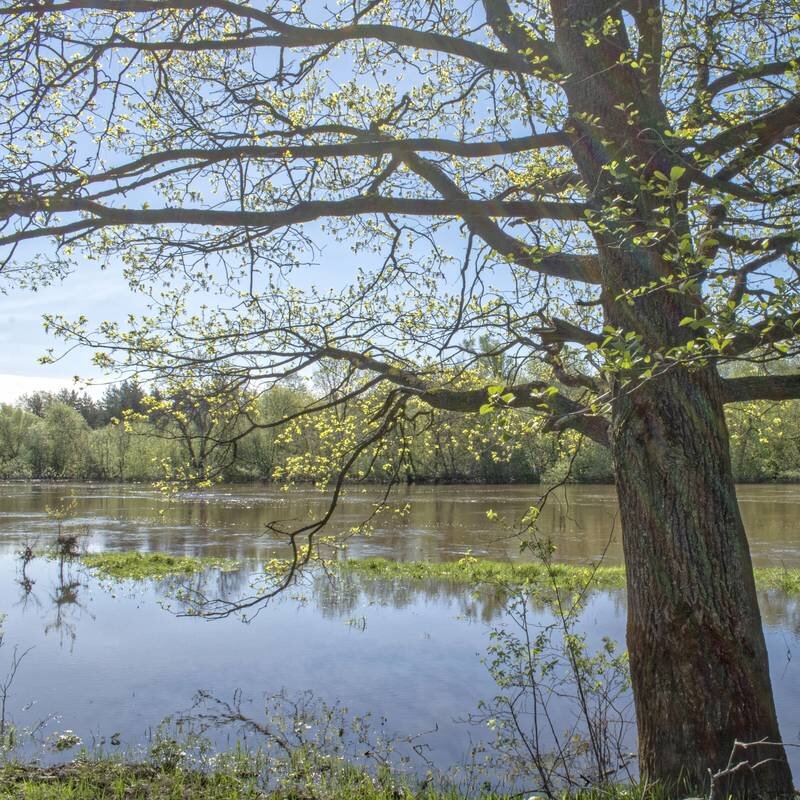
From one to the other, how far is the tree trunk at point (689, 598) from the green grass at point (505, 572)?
9.82m

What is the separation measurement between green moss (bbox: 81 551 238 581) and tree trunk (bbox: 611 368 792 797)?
49.8ft

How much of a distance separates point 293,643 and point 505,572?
6.40 meters

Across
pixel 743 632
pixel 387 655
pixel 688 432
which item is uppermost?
pixel 688 432

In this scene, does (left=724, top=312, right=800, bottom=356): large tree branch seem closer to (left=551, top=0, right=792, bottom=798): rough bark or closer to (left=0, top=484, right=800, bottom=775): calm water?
(left=551, top=0, right=792, bottom=798): rough bark

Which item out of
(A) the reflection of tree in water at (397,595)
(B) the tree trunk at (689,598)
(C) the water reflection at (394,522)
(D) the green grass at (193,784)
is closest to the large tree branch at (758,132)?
(B) the tree trunk at (689,598)

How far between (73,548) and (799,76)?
A: 71.0 feet

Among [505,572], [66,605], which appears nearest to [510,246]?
[505,572]

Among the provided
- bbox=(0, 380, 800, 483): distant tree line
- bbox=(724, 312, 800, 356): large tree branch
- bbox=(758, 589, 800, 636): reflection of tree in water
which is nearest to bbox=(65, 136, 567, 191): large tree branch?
bbox=(0, 380, 800, 483): distant tree line

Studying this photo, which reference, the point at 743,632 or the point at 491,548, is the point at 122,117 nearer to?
the point at 743,632

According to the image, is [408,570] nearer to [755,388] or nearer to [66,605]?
[66,605]

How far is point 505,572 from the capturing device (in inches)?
659

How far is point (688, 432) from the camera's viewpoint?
15.8 feet

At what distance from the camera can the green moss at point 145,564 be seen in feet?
59.1

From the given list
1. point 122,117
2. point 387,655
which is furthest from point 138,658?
point 122,117
